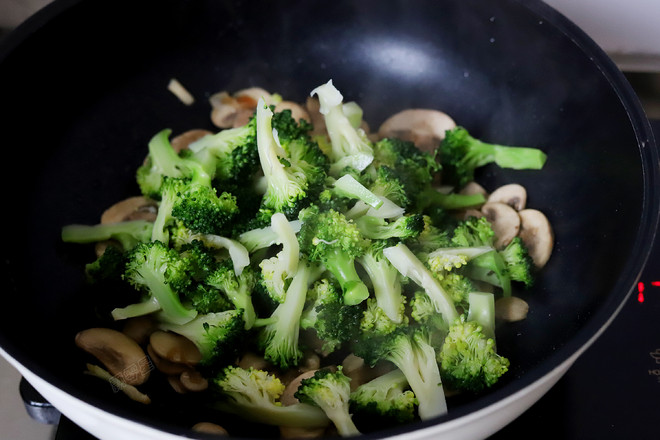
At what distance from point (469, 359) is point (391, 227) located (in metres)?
0.32

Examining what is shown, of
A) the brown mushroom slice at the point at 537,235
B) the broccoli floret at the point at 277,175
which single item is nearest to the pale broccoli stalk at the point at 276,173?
the broccoli floret at the point at 277,175

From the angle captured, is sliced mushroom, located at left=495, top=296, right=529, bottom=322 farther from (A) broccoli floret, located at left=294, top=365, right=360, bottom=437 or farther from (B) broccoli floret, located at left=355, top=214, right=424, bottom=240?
(A) broccoli floret, located at left=294, top=365, right=360, bottom=437

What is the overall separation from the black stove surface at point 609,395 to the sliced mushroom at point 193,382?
0.69 ft

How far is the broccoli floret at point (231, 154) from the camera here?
1523 millimetres

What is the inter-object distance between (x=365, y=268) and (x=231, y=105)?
27.3 inches

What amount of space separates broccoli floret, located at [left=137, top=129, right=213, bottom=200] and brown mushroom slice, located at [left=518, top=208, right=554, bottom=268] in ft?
2.68

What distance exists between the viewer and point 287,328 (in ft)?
4.53

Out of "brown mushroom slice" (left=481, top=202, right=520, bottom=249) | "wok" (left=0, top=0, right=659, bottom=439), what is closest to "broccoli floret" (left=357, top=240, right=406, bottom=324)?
"wok" (left=0, top=0, right=659, bottom=439)

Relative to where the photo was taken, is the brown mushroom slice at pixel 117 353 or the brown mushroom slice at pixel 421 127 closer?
the brown mushroom slice at pixel 117 353

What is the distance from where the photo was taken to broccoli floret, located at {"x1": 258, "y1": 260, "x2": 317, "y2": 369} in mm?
1377

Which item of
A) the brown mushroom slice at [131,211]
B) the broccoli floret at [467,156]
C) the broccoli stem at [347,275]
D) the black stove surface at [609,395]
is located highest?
the broccoli floret at [467,156]

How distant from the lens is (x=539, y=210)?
65.1 inches

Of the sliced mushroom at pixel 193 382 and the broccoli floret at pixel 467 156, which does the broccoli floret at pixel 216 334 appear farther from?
the broccoli floret at pixel 467 156

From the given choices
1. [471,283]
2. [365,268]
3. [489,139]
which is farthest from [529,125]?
[365,268]
